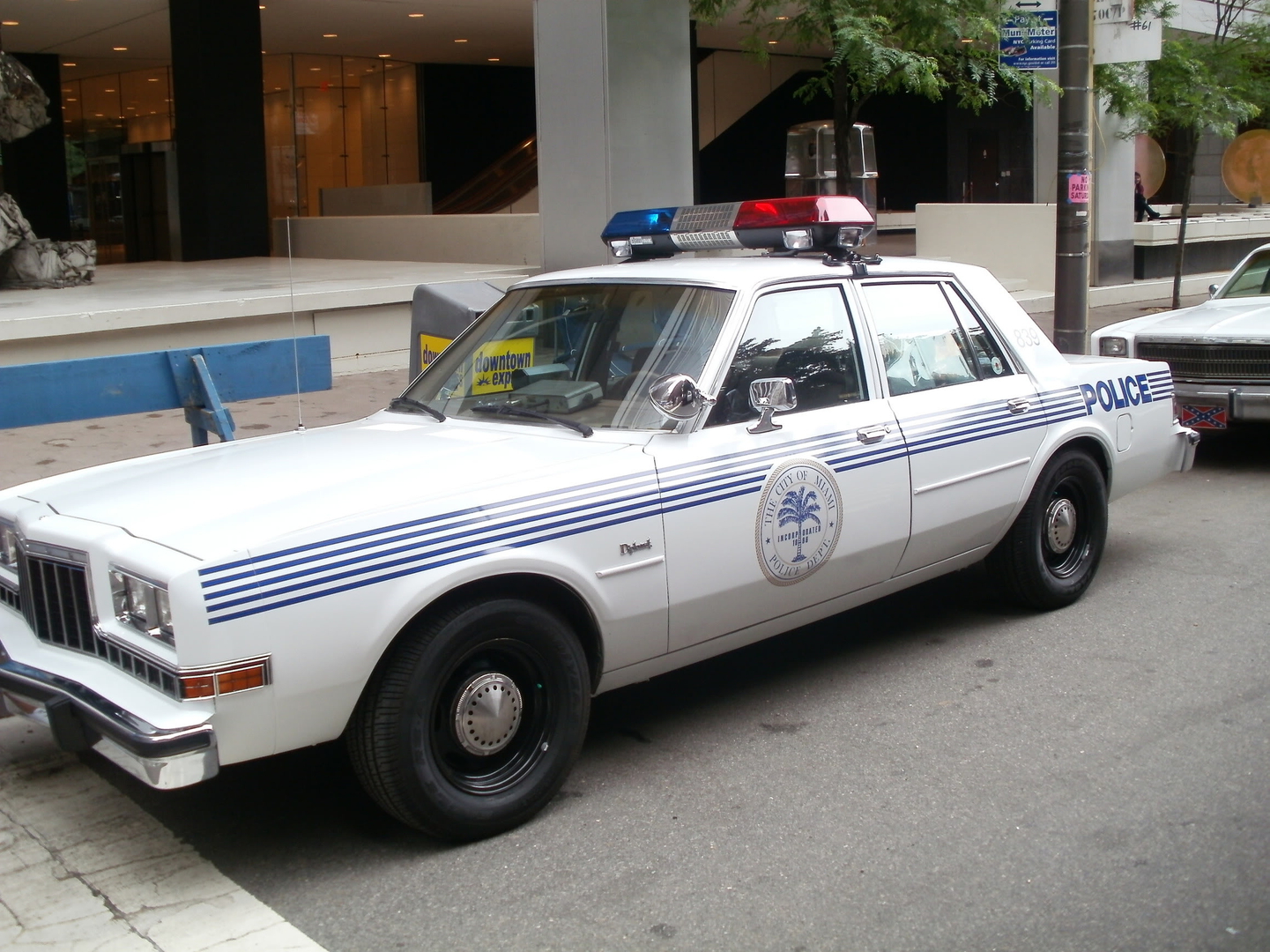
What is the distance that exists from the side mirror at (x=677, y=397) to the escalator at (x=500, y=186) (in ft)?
82.4

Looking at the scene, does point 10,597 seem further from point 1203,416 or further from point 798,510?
point 1203,416

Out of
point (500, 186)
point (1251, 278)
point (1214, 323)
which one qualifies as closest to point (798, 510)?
point (1214, 323)

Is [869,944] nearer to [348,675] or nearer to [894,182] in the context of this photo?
[348,675]

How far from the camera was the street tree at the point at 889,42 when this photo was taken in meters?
9.99


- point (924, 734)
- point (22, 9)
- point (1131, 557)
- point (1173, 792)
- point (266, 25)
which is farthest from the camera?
point (266, 25)

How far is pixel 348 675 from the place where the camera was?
144 inches

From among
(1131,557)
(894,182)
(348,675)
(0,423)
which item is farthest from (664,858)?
(894,182)

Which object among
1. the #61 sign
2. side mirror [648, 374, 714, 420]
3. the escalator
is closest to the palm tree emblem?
side mirror [648, 374, 714, 420]

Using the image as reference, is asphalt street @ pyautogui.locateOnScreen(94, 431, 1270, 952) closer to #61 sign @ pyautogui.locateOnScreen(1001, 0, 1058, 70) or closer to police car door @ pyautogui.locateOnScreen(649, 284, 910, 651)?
police car door @ pyautogui.locateOnScreen(649, 284, 910, 651)

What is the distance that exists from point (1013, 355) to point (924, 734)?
2.01 meters

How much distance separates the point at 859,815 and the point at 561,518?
133 cm

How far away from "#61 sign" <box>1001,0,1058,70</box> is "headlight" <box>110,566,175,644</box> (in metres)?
8.99

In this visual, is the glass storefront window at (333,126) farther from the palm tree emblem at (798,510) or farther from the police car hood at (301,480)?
the palm tree emblem at (798,510)

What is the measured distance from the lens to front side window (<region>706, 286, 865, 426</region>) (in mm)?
4816
